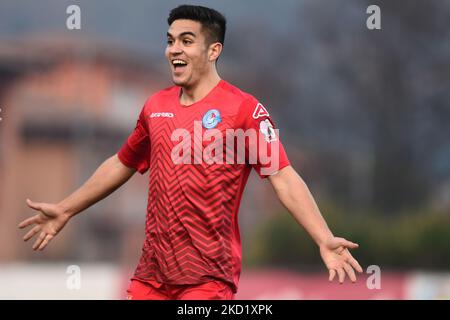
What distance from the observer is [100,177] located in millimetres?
6297

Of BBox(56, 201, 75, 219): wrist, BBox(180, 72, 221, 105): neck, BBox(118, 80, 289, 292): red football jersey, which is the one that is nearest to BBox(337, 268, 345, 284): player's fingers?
BBox(118, 80, 289, 292): red football jersey

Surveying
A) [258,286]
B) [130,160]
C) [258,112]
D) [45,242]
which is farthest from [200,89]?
[258,286]

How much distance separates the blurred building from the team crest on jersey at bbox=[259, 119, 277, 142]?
15551 mm

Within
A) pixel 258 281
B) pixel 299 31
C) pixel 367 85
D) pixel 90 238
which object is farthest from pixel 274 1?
pixel 258 281

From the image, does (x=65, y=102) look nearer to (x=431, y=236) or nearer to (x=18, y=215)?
(x=18, y=215)

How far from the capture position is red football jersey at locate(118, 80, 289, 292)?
5.66 metres

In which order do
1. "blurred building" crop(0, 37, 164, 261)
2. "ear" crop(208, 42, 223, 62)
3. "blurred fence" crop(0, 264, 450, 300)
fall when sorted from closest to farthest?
"ear" crop(208, 42, 223, 62), "blurred fence" crop(0, 264, 450, 300), "blurred building" crop(0, 37, 164, 261)

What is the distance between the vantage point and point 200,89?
19.2 feet

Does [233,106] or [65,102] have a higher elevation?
[65,102]

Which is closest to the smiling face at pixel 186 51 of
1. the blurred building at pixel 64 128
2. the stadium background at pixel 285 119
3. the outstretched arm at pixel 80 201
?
the outstretched arm at pixel 80 201

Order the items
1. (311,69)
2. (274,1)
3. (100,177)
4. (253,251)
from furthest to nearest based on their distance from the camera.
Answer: (274,1) → (311,69) → (253,251) → (100,177)

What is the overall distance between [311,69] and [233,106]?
2183 cm

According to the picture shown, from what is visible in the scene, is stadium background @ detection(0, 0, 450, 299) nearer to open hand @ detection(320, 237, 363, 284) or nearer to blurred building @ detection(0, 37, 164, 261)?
blurred building @ detection(0, 37, 164, 261)

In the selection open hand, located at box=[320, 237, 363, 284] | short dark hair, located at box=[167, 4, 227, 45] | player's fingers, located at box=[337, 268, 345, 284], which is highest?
short dark hair, located at box=[167, 4, 227, 45]
